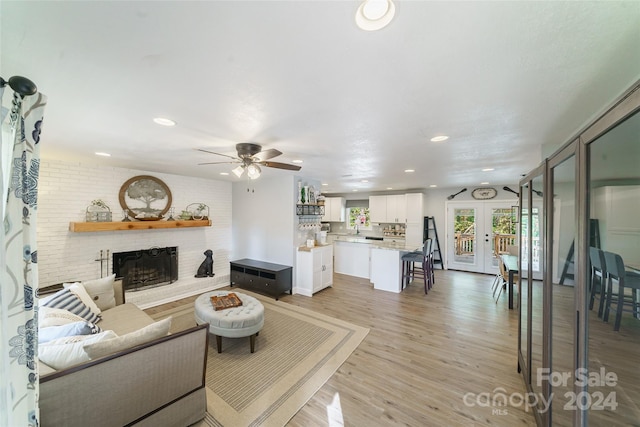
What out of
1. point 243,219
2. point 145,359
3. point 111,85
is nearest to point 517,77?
point 111,85

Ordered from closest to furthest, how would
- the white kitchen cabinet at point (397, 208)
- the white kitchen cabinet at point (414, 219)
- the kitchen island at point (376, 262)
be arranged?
the kitchen island at point (376, 262), the white kitchen cabinet at point (414, 219), the white kitchen cabinet at point (397, 208)

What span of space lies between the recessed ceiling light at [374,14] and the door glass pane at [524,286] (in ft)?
7.10

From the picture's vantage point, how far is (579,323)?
1.07m

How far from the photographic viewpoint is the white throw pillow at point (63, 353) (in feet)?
4.68

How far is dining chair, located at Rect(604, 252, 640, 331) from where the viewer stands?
85 centimetres

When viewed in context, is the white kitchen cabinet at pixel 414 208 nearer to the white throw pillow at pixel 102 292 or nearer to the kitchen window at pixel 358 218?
the kitchen window at pixel 358 218

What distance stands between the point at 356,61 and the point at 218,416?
2.72m

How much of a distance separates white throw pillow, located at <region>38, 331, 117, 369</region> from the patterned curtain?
700mm

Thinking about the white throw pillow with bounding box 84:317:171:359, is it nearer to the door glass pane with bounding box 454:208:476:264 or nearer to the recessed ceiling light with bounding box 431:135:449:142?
the recessed ceiling light with bounding box 431:135:449:142

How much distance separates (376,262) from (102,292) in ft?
15.0

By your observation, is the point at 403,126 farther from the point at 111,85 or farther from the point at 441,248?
the point at 441,248

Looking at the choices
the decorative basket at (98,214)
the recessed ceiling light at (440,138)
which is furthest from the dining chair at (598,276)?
the decorative basket at (98,214)

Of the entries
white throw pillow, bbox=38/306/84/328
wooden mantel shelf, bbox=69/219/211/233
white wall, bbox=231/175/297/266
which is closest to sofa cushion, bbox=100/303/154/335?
white throw pillow, bbox=38/306/84/328

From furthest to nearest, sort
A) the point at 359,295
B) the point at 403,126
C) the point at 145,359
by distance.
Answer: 1. the point at 359,295
2. the point at 403,126
3. the point at 145,359
